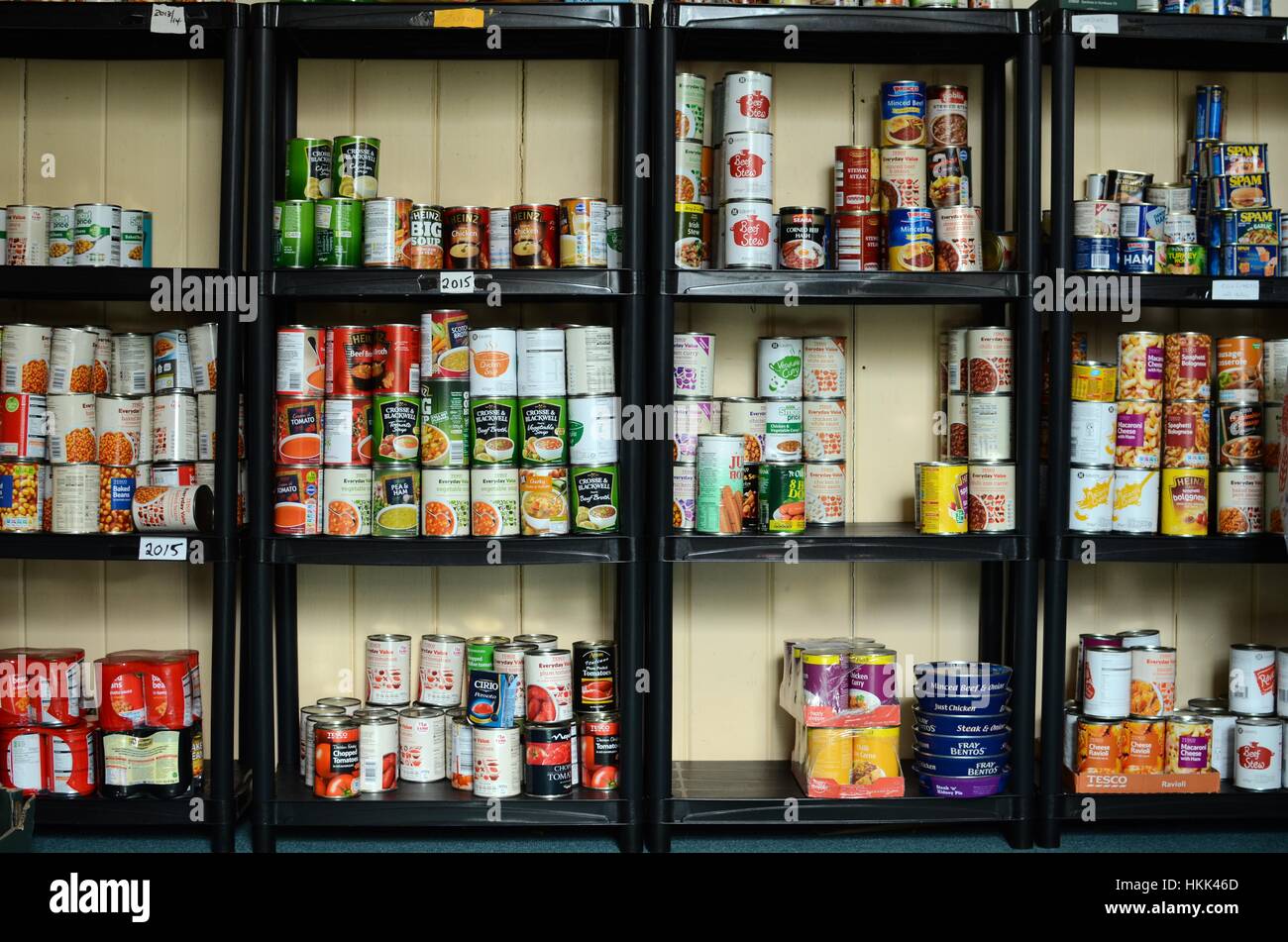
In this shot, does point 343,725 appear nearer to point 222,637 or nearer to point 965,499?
point 222,637

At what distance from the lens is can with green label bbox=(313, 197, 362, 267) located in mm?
2998

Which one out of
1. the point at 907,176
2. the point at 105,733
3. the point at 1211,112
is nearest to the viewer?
the point at 105,733

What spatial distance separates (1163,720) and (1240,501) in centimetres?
54

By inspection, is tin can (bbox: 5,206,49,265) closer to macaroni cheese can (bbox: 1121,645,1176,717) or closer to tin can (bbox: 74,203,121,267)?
tin can (bbox: 74,203,121,267)

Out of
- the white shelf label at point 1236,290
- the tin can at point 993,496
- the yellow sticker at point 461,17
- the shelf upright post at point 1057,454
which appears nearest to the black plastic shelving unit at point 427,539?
the yellow sticker at point 461,17

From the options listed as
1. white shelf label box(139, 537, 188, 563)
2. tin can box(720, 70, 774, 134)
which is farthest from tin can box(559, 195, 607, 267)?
white shelf label box(139, 537, 188, 563)

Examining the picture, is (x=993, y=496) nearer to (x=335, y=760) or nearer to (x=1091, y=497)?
(x=1091, y=497)

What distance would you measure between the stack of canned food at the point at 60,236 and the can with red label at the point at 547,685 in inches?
52.9

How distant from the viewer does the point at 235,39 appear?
2.99 m

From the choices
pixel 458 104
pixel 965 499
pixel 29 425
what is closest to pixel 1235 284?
pixel 965 499

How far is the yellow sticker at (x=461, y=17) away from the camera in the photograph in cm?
293

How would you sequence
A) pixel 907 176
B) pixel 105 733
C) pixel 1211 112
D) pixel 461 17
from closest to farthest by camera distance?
pixel 461 17
pixel 105 733
pixel 907 176
pixel 1211 112

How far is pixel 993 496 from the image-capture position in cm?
303

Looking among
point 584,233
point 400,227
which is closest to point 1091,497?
point 584,233
